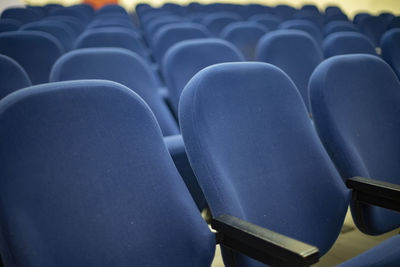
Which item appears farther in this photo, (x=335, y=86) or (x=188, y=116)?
(x=335, y=86)

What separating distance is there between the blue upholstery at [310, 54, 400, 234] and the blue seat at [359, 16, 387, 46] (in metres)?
2.72

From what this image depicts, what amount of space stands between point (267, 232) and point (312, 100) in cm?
46

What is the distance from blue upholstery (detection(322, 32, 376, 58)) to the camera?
6.37ft

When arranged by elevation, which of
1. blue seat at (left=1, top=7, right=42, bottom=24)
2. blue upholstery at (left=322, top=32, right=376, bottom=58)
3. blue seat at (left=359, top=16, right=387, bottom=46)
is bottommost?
blue seat at (left=359, top=16, right=387, bottom=46)

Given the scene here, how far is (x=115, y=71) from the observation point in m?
1.36

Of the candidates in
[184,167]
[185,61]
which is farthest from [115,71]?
[184,167]

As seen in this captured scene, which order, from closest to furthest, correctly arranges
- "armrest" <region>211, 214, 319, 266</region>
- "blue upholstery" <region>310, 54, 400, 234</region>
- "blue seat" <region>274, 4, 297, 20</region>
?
"armrest" <region>211, 214, 319, 266</region>
"blue upholstery" <region>310, 54, 400, 234</region>
"blue seat" <region>274, 4, 297, 20</region>

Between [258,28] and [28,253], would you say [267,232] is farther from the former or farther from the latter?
[258,28]

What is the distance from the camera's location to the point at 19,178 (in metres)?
0.54

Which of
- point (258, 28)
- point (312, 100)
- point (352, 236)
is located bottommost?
point (352, 236)

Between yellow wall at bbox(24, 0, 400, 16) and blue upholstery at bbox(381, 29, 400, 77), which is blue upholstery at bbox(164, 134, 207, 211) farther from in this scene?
yellow wall at bbox(24, 0, 400, 16)

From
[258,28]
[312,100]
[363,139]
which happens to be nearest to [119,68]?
[312,100]

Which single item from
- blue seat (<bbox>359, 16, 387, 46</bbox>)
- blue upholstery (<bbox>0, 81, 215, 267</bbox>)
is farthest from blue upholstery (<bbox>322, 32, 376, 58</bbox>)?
blue seat (<bbox>359, 16, 387, 46</bbox>)

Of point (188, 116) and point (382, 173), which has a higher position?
point (188, 116)
